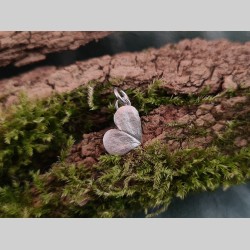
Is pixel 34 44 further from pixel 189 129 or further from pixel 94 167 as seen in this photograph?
pixel 189 129

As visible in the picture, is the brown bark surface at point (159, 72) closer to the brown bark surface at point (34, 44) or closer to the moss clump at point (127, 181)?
the brown bark surface at point (34, 44)

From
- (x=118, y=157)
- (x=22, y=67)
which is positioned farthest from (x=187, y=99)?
(x=22, y=67)

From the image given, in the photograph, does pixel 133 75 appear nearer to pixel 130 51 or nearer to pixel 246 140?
pixel 130 51

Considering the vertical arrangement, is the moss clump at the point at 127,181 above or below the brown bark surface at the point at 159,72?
below

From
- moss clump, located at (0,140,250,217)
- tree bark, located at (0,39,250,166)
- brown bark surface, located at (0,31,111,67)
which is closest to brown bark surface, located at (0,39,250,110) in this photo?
tree bark, located at (0,39,250,166)

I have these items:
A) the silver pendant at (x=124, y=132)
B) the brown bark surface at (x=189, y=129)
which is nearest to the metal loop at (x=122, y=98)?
the silver pendant at (x=124, y=132)
